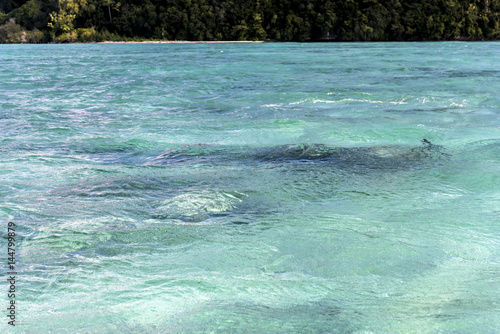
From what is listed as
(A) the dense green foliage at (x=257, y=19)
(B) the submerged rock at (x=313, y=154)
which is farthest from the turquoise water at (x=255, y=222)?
(A) the dense green foliage at (x=257, y=19)

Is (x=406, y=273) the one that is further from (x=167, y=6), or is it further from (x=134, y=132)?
(x=167, y=6)

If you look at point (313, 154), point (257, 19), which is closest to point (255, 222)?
point (313, 154)

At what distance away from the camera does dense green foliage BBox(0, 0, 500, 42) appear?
64250 millimetres

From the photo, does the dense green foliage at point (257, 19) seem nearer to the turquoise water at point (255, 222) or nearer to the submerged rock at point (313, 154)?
the turquoise water at point (255, 222)

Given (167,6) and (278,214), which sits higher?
(167,6)

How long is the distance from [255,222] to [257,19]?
6875 cm

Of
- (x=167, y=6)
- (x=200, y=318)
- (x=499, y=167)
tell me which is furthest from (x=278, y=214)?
(x=167, y=6)

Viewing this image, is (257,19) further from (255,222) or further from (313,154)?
(255,222)

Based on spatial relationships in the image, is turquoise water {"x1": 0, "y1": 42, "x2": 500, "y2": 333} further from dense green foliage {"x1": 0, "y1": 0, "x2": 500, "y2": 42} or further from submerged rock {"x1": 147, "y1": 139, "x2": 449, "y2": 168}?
dense green foliage {"x1": 0, "y1": 0, "x2": 500, "y2": 42}

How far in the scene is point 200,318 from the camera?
331 centimetres

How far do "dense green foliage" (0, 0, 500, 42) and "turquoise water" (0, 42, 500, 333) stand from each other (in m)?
57.9

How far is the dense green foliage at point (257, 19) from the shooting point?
64250mm

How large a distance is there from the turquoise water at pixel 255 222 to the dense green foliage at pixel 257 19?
190 feet

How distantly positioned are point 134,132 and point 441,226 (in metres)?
6.35
